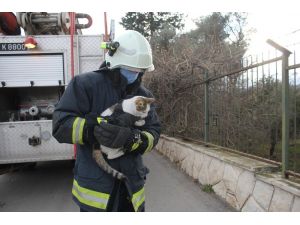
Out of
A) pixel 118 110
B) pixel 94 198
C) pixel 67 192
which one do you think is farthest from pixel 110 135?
pixel 67 192

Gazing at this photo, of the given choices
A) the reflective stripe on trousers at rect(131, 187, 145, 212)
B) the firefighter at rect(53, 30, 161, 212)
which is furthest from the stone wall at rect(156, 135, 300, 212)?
the firefighter at rect(53, 30, 161, 212)

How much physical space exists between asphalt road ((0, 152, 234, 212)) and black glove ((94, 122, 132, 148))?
2.79m

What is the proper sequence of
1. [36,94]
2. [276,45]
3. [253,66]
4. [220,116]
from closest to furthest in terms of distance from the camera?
[276,45], [253,66], [220,116], [36,94]

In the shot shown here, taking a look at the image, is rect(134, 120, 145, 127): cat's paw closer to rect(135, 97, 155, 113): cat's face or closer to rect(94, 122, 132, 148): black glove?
rect(135, 97, 155, 113): cat's face

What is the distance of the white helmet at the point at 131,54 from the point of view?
92.4 inches

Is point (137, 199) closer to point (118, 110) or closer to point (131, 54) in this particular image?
point (118, 110)

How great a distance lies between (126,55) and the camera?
7.72 feet

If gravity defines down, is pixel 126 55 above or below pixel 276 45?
below

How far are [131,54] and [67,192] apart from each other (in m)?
3.91

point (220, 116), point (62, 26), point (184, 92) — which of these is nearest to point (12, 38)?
point (62, 26)

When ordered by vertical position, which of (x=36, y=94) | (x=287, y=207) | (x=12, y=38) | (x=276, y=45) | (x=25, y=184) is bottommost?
(x=25, y=184)

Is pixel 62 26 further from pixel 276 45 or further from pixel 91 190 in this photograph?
pixel 91 190

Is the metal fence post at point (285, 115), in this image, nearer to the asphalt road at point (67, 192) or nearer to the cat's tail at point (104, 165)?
the asphalt road at point (67, 192)

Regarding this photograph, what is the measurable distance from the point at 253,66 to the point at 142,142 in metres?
2.81
